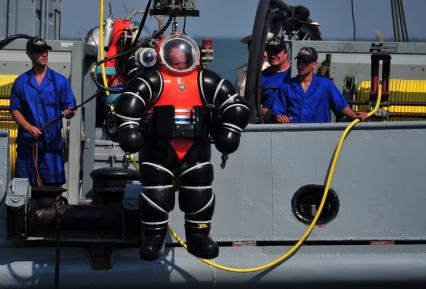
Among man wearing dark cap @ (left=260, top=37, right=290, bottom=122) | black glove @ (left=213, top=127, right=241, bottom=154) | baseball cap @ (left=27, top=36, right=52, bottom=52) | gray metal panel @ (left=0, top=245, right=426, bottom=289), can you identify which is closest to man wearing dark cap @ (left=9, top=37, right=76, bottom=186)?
baseball cap @ (left=27, top=36, right=52, bottom=52)

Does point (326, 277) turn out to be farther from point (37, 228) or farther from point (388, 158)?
point (37, 228)

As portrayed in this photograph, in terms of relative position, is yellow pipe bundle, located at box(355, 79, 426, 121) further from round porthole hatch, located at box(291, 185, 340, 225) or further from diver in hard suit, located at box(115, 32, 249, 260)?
diver in hard suit, located at box(115, 32, 249, 260)

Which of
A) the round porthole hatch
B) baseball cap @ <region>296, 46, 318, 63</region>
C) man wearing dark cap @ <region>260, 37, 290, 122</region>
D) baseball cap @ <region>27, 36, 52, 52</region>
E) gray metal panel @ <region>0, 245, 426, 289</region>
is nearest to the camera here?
gray metal panel @ <region>0, 245, 426, 289</region>

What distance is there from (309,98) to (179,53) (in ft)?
5.05

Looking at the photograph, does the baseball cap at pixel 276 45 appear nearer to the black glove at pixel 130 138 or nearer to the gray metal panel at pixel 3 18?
the black glove at pixel 130 138

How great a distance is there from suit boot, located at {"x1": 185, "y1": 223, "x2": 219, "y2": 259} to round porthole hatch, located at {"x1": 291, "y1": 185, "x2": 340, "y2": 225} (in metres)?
1.07

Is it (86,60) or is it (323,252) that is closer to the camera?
(323,252)

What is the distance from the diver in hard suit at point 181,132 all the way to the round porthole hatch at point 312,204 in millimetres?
1066

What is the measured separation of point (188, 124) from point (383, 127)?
162 centimetres

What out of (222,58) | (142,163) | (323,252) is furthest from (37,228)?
(222,58)

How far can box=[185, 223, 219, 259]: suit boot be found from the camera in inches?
225

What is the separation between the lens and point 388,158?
664cm

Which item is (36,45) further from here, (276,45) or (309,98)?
(309,98)

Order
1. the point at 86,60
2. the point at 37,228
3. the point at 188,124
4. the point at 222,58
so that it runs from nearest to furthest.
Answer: the point at 188,124, the point at 37,228, the point at 86,60, the point at 222,58
